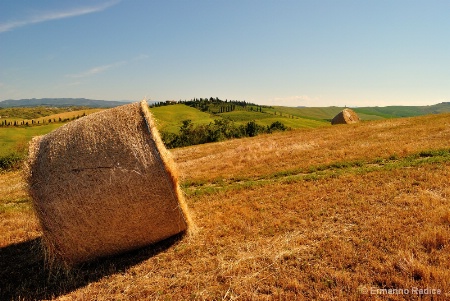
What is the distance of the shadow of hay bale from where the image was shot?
22.4 ft

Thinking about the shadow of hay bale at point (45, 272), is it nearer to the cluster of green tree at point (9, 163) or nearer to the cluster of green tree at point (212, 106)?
the cluster of green tree at point (9, 163)

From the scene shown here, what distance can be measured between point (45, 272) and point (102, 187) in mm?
2685

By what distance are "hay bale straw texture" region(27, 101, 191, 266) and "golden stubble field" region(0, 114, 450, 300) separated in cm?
56

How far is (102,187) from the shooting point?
24.4 feet

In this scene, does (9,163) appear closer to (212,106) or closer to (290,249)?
(290,249)

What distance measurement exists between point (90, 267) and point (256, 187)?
7.09m

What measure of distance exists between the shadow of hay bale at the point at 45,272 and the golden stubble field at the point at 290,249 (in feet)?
0.09

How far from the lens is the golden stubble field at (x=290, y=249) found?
5.80m

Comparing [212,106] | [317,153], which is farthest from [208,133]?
[212,106]

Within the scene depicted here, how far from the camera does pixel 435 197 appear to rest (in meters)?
9.00

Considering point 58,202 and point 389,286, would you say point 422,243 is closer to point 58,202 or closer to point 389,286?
point 389,286

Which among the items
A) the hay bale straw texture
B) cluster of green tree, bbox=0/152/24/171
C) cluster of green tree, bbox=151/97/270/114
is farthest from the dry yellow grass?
cluster of green tree, bbox=151/97/270/114

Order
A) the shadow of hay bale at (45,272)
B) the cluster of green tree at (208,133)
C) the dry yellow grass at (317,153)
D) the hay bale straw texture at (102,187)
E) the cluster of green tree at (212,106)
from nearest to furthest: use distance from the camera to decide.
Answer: the shadow of hay bale at (45,272) → the hay bale straw texture at (102,187) → the dry yellow grass at (317,153) → the cluster of green tree at (208,133) → the cluster of green tree at (212,106)

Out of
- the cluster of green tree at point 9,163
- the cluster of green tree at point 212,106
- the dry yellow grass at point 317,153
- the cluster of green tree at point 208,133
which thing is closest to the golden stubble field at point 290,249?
the dry yellow grass at point 317,153
